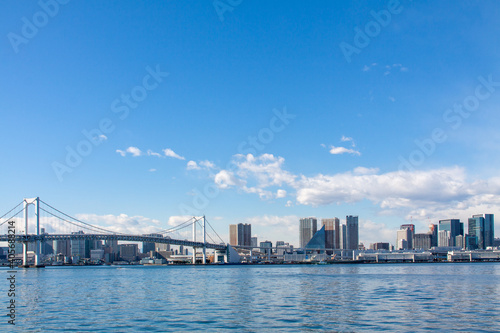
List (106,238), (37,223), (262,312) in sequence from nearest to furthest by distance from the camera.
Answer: (262,312)
(37,223)
(106,238)

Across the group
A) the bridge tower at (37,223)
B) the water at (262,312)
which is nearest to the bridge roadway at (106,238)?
the bridge tower at (37,223)

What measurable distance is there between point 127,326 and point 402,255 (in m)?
180

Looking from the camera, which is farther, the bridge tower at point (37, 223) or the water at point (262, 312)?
the bridge tower at point (37, 223)

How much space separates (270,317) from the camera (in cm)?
2231

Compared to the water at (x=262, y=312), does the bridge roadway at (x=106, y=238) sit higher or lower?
lower

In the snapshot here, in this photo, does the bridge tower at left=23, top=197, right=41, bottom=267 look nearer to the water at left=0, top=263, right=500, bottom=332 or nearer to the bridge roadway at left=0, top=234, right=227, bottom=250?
the bridge roadway at left=0, top=234, right=227, bottom=250

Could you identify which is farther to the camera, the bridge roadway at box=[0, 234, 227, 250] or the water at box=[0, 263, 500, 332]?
the bridge roadway at box=[0, 234, 227, 250]

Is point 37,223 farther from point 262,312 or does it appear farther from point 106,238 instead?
point 262,312

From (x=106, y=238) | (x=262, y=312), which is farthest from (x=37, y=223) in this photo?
(x=262, y=312)

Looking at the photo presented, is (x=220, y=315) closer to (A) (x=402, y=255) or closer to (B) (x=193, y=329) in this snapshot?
(B) (x=193, y=329)

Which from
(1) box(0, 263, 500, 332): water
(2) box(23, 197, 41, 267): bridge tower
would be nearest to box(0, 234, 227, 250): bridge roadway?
(2) box(23, 197, 41, 267): bridge tower

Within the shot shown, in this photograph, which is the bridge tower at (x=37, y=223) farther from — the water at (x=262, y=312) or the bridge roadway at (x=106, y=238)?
the water at (x=262, y=312)

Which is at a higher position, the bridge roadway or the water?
the water

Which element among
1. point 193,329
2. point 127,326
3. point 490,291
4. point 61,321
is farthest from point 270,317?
point 490,291
